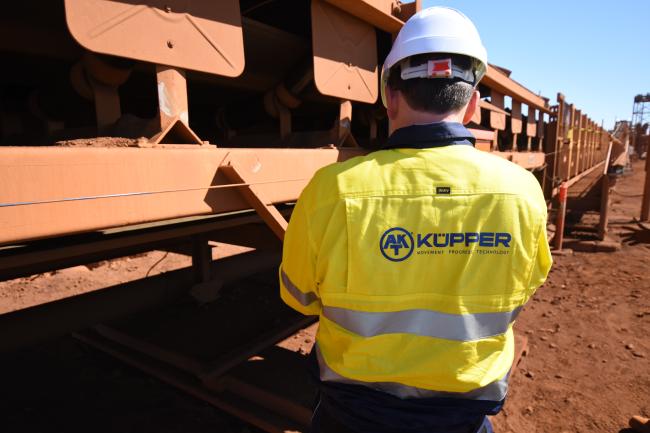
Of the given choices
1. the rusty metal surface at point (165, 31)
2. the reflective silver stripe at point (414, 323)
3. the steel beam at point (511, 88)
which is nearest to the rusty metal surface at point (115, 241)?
the rusty metal surface at point (165, 31)

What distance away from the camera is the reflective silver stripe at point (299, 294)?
1.15 m

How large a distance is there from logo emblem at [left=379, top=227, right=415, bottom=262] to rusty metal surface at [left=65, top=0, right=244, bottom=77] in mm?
1166

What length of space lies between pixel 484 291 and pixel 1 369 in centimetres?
425

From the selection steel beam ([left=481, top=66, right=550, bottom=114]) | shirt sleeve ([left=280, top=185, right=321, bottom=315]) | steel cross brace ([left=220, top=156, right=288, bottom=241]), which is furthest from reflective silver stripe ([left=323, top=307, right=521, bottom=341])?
steel beam ([left=481, top=66, right=550, bottom=114])

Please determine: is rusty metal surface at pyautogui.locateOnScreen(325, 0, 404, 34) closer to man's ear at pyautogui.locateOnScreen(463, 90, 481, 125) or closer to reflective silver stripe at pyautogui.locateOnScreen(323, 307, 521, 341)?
man's ear at pyautogui.locateOnScreen(463, 90, 481, 125)

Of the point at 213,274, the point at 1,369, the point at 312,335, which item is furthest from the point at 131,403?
the point at 312,335

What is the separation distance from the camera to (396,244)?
982mm

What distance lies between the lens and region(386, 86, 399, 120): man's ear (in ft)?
3.58

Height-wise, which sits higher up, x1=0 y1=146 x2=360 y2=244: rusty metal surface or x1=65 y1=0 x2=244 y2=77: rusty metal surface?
Result: x1=65 y1=0 x2=244 y2=77: rusty metal surface

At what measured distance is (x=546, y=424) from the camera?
2.86 meters

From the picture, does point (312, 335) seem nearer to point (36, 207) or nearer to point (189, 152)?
point (189, 152)

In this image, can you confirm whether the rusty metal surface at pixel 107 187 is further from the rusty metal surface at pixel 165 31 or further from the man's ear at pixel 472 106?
the man's ear at pixel 472 106

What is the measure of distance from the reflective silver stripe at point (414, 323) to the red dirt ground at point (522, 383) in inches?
85.5

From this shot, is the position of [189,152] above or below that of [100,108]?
below
